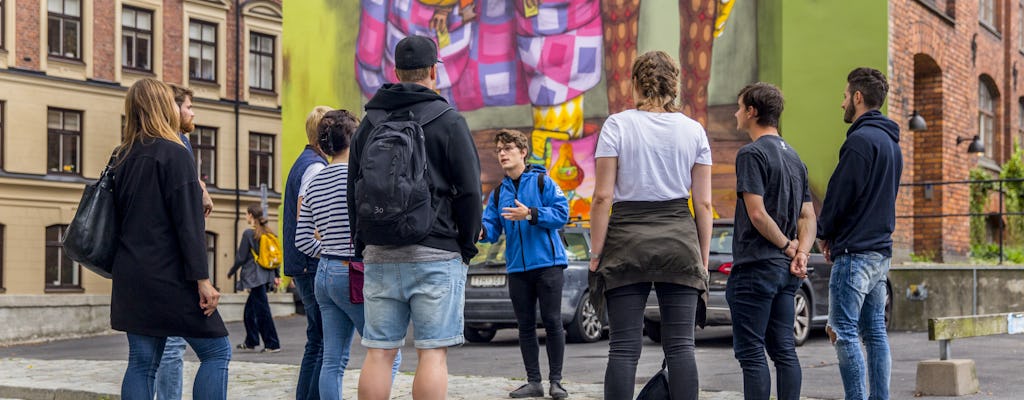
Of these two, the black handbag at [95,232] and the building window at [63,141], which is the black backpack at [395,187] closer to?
the black handbag at [95,232]

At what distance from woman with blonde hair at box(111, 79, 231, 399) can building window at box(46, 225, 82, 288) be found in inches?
1294

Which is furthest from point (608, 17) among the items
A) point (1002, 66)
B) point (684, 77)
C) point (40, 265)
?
point (40, 265)

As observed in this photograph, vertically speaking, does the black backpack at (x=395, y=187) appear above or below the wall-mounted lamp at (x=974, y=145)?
below

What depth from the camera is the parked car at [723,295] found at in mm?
13461

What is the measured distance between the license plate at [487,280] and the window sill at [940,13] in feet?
28.2

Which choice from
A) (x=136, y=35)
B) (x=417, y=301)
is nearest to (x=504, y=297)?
(x=417, y=301)

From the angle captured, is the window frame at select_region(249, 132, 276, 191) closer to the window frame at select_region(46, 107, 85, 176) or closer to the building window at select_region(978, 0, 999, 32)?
the window frame at select_region(46, 107, 85, 176)

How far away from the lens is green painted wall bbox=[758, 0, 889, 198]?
1861cm

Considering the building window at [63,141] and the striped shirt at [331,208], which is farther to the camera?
the building window at [63,141]

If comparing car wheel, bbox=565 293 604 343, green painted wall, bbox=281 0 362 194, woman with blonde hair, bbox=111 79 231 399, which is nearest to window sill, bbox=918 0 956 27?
car wheel, bbox=565 293 604 343

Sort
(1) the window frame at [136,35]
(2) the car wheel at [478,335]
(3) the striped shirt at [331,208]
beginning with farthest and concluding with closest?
(1) the window frame at [136,35]
(2) the car wheel at [478,335]
(3) the striped shirt at [331,208]

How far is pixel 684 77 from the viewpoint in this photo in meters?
20.6

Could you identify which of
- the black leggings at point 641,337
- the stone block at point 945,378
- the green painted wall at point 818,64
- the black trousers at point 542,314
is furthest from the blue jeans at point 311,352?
the green painted wall at point 818,64

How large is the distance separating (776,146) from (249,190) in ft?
123
